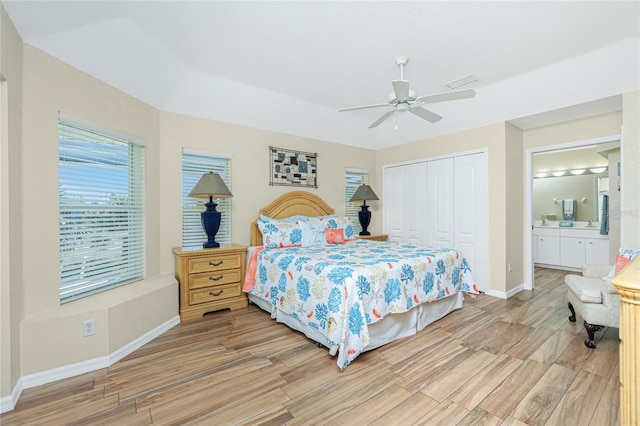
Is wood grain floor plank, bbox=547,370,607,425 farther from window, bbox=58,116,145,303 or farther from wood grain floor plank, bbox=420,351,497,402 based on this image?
window, bbox=58,116,145,303

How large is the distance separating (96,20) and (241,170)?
219 centimetres

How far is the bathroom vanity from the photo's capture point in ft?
17.3

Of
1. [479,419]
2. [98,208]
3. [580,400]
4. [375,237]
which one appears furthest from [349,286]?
[375,237]

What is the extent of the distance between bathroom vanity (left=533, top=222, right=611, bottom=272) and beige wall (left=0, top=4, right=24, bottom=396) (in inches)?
306

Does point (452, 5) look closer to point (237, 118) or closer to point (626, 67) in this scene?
point (626, 67)

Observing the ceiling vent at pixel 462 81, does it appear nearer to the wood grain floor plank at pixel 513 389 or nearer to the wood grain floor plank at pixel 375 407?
the wood grain floor plank at pixel 513 389

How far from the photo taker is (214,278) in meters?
3.42

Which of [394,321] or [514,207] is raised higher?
[514,207]

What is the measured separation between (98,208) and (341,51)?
2828 mm

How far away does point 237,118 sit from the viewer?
4062 millimetres

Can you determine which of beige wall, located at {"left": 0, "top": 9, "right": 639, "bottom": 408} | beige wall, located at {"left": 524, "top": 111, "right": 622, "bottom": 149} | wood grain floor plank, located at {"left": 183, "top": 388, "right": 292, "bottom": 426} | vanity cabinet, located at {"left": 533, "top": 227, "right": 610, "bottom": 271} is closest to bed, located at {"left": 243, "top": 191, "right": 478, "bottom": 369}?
wood grain floor plank, located at {"left": 183, "top": 388, "right": 292, "bottom": 426}

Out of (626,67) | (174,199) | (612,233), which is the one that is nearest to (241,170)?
(174,199)

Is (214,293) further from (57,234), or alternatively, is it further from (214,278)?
(57,234)

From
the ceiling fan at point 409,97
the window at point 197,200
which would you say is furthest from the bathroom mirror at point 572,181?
the window at point 197,200
